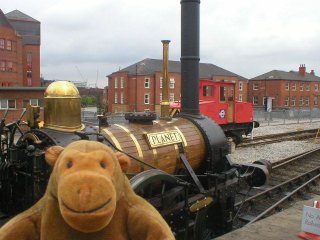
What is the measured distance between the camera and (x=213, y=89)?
683 inches

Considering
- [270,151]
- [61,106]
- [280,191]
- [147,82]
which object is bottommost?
[280,191]

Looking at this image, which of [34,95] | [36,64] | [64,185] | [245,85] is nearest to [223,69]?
[245,85]

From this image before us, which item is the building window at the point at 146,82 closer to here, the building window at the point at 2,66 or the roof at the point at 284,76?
the building window at the point at 2,66

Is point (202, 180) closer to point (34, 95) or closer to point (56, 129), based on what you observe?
point (56, 129)

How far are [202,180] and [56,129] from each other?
2581 millimetres

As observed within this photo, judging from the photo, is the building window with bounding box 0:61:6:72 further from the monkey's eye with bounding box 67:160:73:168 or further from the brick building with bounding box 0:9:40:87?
the monkey's eye with bounding box 67:160:73:168

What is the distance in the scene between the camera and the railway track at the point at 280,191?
23.2ft

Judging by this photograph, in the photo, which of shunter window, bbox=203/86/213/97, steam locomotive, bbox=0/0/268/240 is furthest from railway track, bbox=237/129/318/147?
steam locomotive, bbox=0/0/268/240

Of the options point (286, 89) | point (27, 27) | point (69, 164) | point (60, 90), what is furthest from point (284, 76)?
point (69, 164)

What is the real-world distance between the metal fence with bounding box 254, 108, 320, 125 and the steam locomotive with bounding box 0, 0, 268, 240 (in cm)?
2664

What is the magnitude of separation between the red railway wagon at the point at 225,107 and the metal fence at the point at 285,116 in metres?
14.1

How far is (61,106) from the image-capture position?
3908 millimetres

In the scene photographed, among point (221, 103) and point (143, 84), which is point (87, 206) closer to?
point (221, 103)

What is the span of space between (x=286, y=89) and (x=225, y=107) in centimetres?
4298
